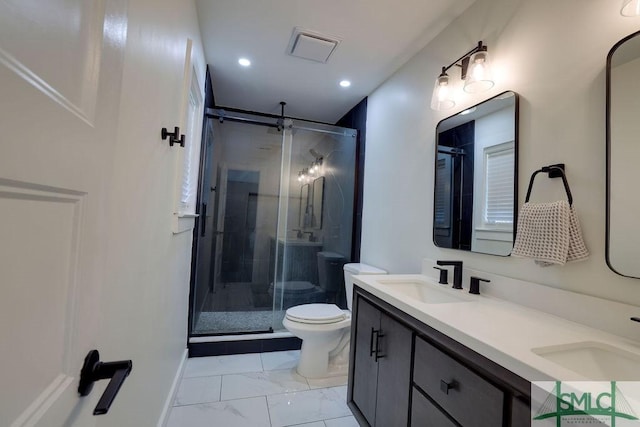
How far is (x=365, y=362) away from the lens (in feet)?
4.94

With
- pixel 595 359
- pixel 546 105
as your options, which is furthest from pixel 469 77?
pixel 595 359

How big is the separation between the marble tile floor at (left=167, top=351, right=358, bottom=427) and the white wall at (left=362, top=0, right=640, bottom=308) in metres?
1.02

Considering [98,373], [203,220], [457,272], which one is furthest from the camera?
[203,220]

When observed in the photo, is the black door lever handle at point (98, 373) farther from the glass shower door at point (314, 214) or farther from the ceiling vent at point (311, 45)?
the glass shower door at point (314, 214)

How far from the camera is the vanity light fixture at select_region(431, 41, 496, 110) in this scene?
55.2 inches

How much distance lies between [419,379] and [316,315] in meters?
1.12

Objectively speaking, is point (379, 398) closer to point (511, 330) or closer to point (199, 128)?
point (511, 330)

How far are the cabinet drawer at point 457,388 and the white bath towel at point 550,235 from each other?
0.54 metres

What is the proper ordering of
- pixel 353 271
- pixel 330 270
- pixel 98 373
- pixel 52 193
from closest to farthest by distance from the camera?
pixel 52 193 → pixel 98 373 → pixel 353 271 → pixel 330 270

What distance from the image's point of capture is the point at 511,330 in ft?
3.03

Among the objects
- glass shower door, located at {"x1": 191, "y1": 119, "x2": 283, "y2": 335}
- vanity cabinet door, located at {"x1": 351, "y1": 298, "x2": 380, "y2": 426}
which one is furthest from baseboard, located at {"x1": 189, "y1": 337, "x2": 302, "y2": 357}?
A: vanity cabinet door, located at {"x1": 351, "y1": 298, "x2": 380, "y2": 426}

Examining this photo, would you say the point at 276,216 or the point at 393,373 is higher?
the point at 276,216

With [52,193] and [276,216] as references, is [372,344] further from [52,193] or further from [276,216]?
[276,216]

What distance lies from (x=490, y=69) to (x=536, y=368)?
1389mm
